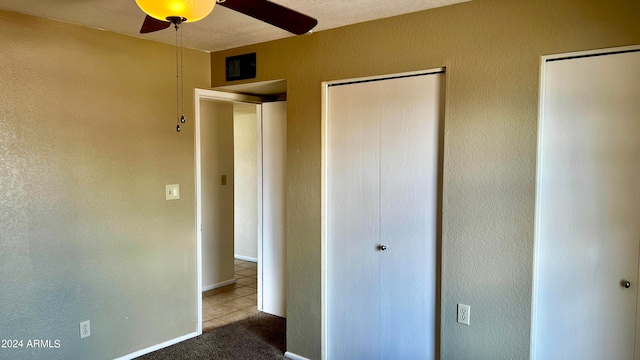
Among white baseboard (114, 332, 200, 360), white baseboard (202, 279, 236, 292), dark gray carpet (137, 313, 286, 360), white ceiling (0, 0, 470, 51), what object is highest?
white ceiling (0, 0, 470, 51)

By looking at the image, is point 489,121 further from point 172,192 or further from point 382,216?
point 172,192

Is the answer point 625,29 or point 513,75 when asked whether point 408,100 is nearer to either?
point 513,75

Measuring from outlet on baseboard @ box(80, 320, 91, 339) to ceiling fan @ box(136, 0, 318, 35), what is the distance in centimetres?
205

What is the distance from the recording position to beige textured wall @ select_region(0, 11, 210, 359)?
2.64 meters

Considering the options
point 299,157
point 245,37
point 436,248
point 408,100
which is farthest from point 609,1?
point 245,37

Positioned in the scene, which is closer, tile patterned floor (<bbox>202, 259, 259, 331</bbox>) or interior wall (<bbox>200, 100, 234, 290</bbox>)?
tile patterned floor (<bbox>202, 259, 259, 331</bbox>)

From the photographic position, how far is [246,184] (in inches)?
240

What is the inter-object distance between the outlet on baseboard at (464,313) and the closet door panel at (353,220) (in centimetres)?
56

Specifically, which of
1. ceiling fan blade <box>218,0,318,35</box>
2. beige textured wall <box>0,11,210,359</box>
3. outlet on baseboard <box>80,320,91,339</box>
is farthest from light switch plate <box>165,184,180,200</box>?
ceiling fan blade <box>218,0,318,35</box>

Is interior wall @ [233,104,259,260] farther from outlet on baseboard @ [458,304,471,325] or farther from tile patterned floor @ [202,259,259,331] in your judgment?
outlet on baseboard @ [458,304,471,325]

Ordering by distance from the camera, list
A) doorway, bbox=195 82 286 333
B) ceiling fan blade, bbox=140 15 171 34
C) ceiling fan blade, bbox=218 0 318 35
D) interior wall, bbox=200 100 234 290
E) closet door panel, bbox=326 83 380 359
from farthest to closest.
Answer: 1. interior wall, bbox=200 100 234 290
2. doorway, bbox=195 82 286 333
3. closet door panel, bbox=326 83 380 359
4. ceiling fan blade, bbox=140 15 171 34
5. ceiling fan blade, bbox=218 0 318 35

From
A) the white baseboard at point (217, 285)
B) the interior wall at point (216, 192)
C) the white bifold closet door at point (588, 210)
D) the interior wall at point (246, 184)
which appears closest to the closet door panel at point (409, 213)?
the white bifold closet door at point (588, 210)

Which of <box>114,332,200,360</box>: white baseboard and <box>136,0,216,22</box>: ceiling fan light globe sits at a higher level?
<box>136,0,216,22</box>: ceiling fan light globe

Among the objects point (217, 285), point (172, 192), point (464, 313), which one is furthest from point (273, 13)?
point (217, 285)
